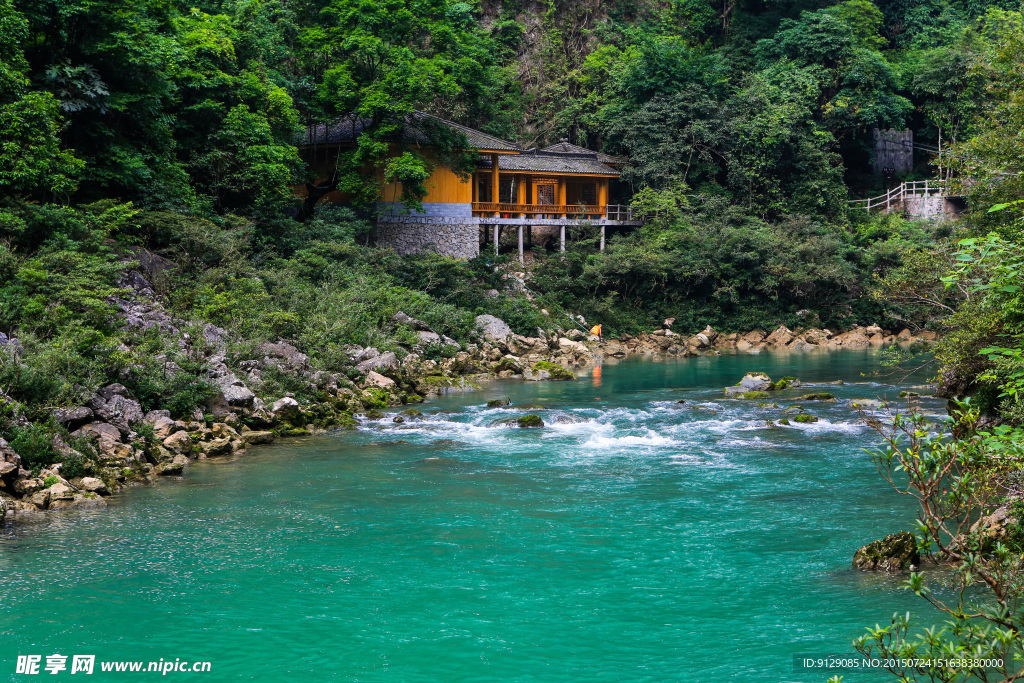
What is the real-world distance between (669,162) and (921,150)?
15876 millimetres

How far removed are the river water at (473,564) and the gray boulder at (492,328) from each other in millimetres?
12335

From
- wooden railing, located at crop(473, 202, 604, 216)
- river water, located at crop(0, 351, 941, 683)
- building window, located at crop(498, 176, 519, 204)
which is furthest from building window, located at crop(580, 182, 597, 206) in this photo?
river water, located at crop(0, 351, 941, 683)

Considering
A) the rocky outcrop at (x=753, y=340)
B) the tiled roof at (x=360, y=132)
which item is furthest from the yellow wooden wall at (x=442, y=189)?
the rocky outcrop at (x=753, y=340)

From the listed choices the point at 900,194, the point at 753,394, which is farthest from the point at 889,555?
the point at 900,194

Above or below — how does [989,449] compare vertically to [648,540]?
above

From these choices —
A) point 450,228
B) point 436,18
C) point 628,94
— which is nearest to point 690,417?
point 450,228

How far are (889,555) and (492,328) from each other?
818 inches

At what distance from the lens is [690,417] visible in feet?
64.6

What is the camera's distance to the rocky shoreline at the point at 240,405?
1273 centimetres

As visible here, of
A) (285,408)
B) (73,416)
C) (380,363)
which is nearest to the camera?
(73,416)

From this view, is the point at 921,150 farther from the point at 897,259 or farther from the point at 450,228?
the point at 450,228

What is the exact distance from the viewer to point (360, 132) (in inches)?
1288

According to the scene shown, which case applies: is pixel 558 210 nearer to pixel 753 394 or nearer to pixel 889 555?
pixel 753 394

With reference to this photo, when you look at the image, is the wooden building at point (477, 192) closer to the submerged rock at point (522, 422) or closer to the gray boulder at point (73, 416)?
the submerged rock at point (522, 422)
